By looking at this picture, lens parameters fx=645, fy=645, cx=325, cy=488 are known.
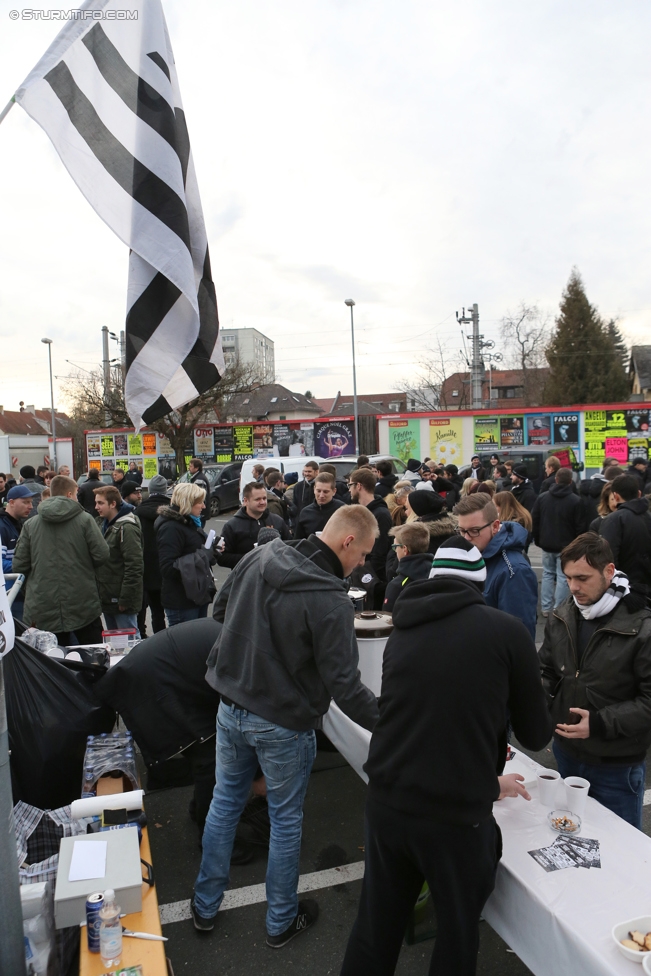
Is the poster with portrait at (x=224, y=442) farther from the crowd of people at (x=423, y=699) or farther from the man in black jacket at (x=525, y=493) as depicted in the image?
the crowd of people at (x=423, y=699)

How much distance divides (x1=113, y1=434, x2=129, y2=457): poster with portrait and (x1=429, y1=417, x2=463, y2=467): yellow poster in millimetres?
12676

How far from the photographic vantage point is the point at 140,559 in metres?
6.00

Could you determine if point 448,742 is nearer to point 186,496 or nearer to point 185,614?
point 186,496

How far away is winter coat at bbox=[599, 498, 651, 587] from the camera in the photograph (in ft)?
18.2

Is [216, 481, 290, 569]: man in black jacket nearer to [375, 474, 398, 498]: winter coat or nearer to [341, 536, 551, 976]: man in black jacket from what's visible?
[375, 474, 398, 498]: winter coat

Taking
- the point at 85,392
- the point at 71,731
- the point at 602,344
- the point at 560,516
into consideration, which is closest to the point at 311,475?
the point at 560,516

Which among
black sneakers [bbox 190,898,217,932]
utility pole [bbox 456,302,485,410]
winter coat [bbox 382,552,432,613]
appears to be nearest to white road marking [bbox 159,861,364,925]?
black sneakers [bbox 190,898,217,932]

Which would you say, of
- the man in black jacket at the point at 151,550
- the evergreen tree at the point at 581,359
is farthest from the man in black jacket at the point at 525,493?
the evergreen tree at the point at 581,359

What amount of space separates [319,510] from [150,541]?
1812 mm

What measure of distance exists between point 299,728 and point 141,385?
1731 mm

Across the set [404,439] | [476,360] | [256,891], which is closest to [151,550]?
[256,891]

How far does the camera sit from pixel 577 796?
2557 mm

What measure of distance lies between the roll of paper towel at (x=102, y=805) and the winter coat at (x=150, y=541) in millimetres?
3577

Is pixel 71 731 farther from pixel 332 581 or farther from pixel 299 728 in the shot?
pixel 332 581
